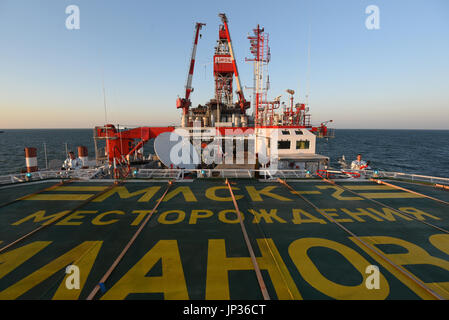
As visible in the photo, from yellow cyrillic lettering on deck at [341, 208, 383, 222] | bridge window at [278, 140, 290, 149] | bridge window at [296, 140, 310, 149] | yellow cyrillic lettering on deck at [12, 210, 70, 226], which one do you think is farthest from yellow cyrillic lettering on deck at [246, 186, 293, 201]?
bridge window at [296, 140, 310, 149]

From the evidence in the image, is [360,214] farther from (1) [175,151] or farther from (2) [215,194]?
(1) [175,151]

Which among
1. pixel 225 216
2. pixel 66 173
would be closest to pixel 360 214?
pixel 225 216

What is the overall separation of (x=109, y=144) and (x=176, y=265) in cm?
2615

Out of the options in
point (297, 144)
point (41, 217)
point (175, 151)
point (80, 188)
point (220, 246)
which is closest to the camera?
point (220, 246)

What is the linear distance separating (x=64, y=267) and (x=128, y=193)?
766cm

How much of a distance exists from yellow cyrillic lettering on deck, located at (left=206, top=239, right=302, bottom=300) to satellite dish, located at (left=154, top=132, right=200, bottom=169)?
21057mm

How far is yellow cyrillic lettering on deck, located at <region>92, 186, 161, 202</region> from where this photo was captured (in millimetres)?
13125

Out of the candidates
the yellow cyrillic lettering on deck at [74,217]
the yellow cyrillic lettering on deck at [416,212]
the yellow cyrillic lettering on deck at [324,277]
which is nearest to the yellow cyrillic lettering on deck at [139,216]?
the yellow cyrillic lettering on deck at [74,217]

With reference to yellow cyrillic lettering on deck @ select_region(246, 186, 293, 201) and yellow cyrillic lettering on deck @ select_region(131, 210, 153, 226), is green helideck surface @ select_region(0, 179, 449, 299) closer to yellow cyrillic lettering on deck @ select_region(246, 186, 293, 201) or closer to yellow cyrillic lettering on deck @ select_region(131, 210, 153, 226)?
yellow cyrillic lettering on deck @ select_region(131, 210, 153, 226)

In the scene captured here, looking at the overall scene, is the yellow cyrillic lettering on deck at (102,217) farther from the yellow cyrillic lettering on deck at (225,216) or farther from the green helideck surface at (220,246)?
the yellow cyrillic lettering on deck at (225,216)

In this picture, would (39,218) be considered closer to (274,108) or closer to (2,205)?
(2,205)

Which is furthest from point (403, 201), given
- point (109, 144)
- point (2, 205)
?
point (109, 144)

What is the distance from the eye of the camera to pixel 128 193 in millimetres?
14141
